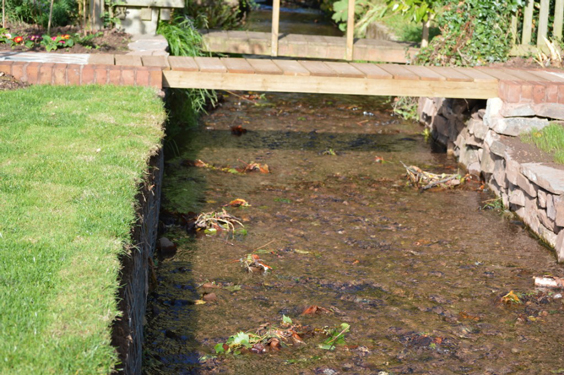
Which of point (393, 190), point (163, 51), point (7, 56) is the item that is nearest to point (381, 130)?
point (393, 190)

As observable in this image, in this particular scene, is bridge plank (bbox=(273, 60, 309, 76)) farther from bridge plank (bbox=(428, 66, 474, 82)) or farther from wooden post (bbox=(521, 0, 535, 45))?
wooden post (bbox=(521, 0, 535, 45))

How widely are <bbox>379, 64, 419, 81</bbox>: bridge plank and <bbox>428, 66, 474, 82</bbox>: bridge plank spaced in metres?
0.33

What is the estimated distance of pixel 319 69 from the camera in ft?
23.7

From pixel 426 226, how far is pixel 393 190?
37.1 inches

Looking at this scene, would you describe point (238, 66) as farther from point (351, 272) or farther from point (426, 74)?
point (351, 272)

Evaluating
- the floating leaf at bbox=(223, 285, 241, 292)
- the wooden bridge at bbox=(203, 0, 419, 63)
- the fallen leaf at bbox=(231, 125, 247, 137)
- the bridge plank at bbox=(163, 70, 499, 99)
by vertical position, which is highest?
the wooden bridge at bbox=(203, 0, 419, 63)

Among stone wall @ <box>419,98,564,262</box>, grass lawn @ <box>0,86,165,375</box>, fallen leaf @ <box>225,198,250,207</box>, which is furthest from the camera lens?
fallen leaf @ <box>225,198,250,207</box>

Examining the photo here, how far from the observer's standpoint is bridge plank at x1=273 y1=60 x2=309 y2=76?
23.1 ft

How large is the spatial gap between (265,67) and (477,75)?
85.2 inches

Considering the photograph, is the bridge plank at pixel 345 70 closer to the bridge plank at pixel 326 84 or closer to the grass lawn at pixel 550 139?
the bridge plank at pixel 326 84

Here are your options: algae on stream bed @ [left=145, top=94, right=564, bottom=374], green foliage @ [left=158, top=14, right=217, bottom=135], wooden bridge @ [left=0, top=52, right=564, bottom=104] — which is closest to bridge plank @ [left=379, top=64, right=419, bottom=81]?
wooden bridge @ [left=0, top=52, right=564, bottom=104]

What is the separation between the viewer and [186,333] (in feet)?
13.8

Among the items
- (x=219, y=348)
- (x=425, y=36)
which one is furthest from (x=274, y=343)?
(x=425, y=36)

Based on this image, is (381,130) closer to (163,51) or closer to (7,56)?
(163,51)
